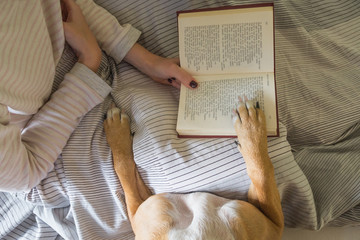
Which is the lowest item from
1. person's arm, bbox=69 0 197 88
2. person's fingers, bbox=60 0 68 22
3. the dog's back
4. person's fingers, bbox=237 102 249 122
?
the dog's back

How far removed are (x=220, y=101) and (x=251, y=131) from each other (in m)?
0.14

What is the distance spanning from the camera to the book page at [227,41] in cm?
91

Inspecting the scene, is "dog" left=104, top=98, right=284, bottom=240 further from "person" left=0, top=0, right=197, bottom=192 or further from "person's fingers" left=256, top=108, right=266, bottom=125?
"person" left=0, top=0, right=197, bottom=192

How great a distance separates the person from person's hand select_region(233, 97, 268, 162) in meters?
0.18

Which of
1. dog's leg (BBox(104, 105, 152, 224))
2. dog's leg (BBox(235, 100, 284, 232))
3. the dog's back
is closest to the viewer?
the dog's back

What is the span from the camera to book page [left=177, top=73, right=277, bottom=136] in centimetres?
90

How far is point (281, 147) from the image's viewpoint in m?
0.91

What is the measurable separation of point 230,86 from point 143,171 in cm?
38

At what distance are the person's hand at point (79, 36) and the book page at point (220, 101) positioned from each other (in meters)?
0.31

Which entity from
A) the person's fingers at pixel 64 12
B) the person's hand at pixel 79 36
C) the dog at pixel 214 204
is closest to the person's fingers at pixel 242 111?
the dog at pixel 214 204

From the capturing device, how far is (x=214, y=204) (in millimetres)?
834

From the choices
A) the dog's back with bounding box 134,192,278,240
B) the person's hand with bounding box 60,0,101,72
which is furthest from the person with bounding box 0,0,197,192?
the dog's back with bounding box 134,192,278,240

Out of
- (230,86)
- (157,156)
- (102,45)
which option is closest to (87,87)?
(102,45)

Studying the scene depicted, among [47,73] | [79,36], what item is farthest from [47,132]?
[79,36]
